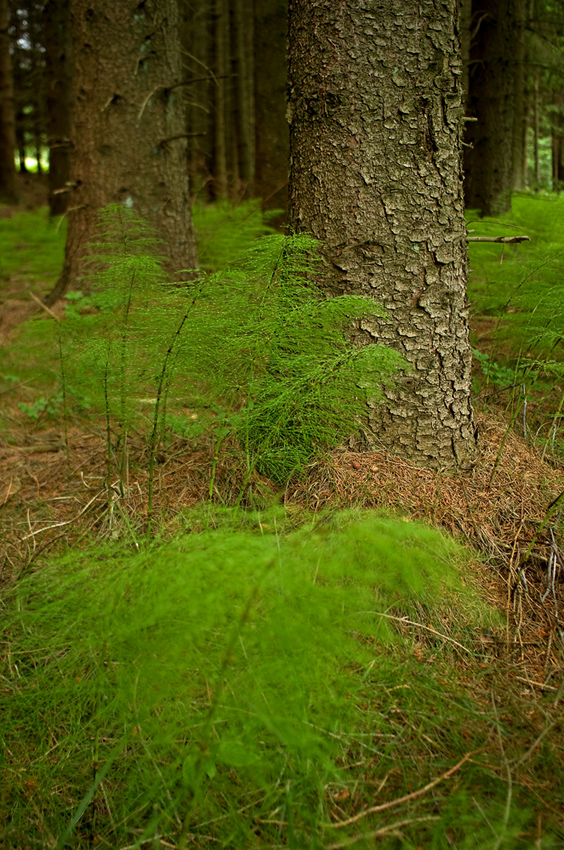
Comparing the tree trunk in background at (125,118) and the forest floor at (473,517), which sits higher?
the tree trunk in background at (125,118)

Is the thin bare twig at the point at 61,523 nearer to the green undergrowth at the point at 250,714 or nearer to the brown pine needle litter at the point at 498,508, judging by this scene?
the green undergrowth at the point at 250,714

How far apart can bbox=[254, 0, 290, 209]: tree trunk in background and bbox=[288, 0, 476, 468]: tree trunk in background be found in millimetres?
3083

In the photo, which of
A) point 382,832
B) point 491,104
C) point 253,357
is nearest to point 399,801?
point 382,832

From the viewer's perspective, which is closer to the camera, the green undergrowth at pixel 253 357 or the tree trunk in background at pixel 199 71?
the green undergrowth at pixel 253 357

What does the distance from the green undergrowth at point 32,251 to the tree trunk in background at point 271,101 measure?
1977mm

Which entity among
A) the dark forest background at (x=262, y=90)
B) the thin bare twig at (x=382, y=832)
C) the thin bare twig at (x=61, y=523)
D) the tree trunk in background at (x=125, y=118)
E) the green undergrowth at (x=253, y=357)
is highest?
the dark forest background at (x=262, y=90)

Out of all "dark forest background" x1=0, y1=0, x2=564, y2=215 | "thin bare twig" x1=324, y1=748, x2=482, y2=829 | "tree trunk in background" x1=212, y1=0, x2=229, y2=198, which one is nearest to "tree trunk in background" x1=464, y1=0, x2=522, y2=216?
"dark forest background" x1=0, y1=0, x2=564, y2=215

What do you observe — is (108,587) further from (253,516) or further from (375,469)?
(375,469)

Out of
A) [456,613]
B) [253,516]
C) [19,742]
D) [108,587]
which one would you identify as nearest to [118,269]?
[253,516]

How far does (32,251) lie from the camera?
534 cm

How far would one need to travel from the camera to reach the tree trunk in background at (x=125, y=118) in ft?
11.9

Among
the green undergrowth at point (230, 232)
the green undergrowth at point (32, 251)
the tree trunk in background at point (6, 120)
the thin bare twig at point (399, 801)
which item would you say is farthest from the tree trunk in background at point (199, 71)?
the thin bare twig at point (399, 801)

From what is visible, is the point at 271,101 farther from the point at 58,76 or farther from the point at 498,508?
the point at 58,76

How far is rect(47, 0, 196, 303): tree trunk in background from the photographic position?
11.9ft
